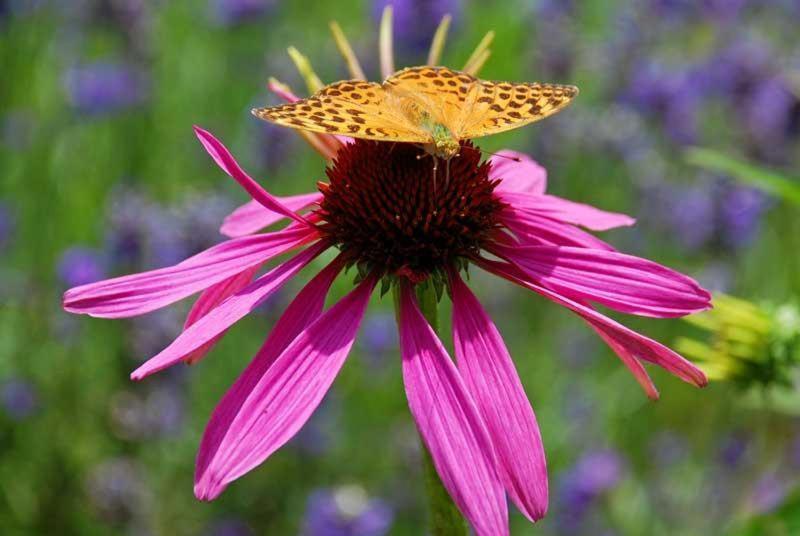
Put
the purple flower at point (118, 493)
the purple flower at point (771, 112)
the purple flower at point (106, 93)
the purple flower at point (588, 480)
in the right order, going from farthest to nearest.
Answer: the purple flower at point (106, 93) < the purple flower at point (771, 112) < the purple flower at point (588, 480) < the purple flower at point (118, 493)

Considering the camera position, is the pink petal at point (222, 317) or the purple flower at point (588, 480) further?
the purple flower at point (588, 480)

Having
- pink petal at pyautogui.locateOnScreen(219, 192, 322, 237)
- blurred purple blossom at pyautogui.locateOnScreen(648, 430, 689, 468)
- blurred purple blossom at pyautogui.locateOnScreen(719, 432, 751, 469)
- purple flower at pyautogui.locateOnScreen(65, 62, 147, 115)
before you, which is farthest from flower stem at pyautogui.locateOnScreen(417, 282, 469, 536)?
purple flower at pyautogui.locateOnScreen(65, 62, 147, 115)

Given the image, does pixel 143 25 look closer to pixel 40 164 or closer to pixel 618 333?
pixel 40 164

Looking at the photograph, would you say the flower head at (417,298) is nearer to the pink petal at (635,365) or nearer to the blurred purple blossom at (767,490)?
the pink petal at (635,365)

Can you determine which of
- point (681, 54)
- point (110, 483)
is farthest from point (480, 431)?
point (681, 54)

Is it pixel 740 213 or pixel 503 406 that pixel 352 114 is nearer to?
pixel 503 406

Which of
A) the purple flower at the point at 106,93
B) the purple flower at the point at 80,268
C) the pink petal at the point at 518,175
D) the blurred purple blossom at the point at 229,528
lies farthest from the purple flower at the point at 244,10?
the pink petal at the point at 518,175
